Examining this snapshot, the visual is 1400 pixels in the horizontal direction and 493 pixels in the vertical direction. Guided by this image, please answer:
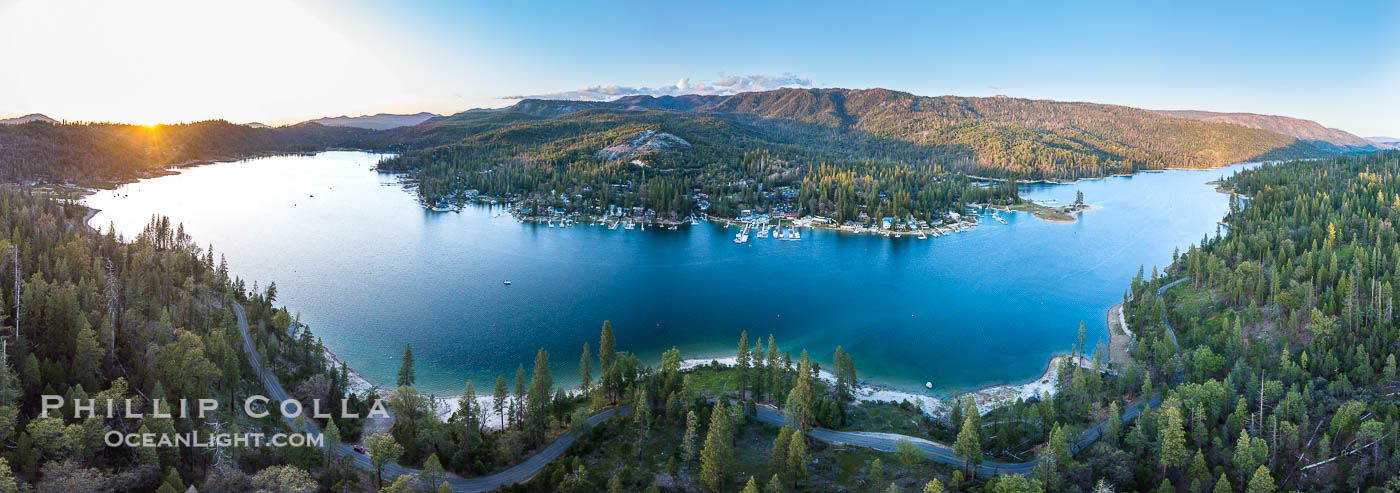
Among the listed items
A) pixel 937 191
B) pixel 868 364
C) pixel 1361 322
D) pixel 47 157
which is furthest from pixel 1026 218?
pixel 47 157

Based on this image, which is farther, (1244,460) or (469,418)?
(469,418)

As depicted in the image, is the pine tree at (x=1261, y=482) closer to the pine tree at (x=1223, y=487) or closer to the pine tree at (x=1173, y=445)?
the pine tree at (x=1223, y=487)

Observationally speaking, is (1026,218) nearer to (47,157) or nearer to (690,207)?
(690,207)

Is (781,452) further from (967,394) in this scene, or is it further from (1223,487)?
(967,394)

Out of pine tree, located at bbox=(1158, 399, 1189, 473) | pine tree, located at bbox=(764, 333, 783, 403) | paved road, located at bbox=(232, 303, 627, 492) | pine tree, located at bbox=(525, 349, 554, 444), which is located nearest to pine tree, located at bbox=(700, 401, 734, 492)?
paved road, located at bbox=(232, 303, 627, 492)

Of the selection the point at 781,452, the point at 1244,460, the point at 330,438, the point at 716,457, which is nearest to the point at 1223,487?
the point at 1244,460

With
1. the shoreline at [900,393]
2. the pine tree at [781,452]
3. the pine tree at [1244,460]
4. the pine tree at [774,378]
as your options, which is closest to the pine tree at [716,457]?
the pine tree at [781,452]

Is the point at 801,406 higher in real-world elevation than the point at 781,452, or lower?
higher
